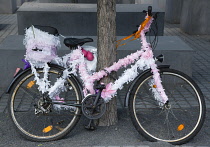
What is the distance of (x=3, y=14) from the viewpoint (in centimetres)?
1566

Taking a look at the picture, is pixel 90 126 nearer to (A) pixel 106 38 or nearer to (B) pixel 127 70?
(B) pixel 127 70

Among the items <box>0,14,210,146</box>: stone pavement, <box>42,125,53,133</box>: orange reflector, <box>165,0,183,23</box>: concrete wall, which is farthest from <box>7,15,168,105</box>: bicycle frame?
<box>165,0,183,23</box>: concrete wall

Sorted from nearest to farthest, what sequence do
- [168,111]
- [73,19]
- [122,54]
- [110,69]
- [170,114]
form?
[110,69] → [168,111] → [170,114] → [122,54] → [73,19]

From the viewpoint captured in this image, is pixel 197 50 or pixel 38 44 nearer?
pixel 38 44

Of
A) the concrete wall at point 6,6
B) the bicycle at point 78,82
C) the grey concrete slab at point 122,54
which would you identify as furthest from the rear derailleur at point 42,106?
the concrete wall at point 6,6

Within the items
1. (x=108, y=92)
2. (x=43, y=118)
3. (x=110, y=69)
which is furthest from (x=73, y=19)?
(x=108, y=92)

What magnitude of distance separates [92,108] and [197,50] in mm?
5662

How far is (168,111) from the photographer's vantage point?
433 cm

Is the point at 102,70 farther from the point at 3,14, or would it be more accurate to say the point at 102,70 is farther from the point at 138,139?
the point at 3,14

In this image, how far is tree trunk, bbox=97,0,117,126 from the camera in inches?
164

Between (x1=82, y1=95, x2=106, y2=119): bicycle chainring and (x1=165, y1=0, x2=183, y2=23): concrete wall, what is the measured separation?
1011 cm

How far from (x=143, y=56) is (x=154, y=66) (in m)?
0.17

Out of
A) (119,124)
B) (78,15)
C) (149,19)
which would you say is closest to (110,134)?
(119,124)

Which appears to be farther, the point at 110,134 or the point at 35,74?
the point at 110,134
